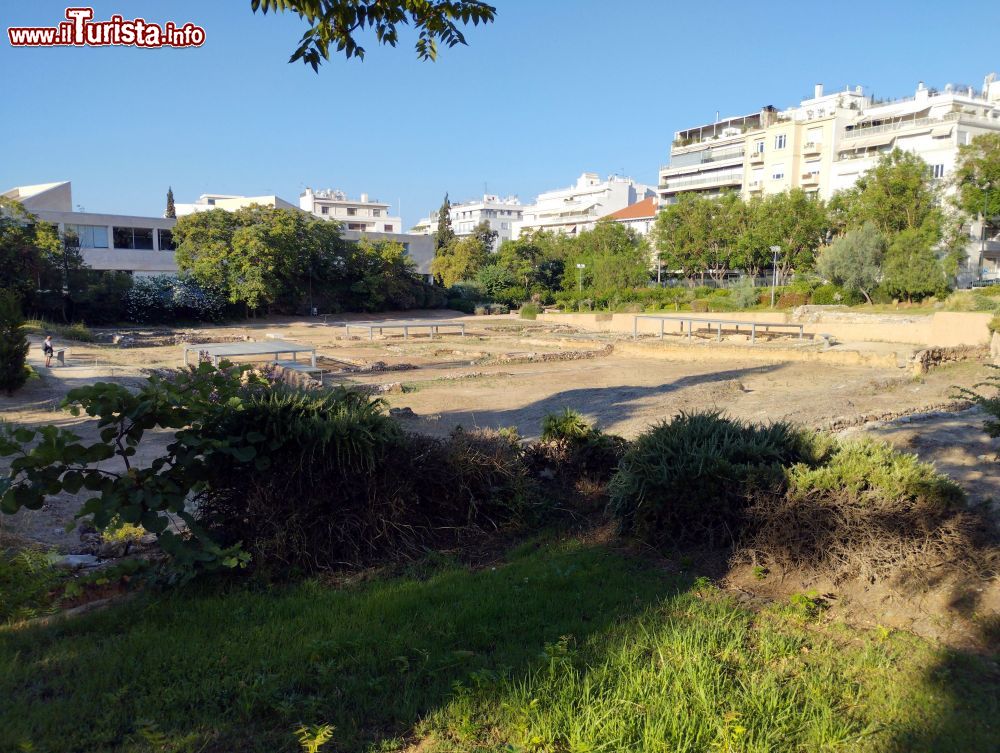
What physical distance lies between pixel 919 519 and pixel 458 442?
2.82m

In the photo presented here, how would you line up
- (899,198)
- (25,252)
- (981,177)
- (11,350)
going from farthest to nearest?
(981,177) → (899,198) → (25,252) → (11,350)

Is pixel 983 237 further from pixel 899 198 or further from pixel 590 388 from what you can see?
pixel 590 388

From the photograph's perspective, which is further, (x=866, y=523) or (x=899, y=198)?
(x=899, y=198)

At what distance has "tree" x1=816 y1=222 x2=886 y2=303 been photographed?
37750 millimetres

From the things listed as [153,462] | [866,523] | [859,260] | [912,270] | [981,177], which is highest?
[981,177]

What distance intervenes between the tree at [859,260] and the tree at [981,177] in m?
9.81

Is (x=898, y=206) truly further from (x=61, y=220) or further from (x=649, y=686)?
(x=61, y=220)

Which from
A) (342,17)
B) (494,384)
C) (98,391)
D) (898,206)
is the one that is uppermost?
(898,206)

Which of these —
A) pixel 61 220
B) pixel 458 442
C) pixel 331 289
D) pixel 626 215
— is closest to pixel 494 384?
pixel 458 442

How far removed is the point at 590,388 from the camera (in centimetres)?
1703

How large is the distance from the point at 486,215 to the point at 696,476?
125292 mm

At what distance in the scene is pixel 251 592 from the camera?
3.88 meters

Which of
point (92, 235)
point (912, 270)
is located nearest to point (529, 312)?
point (912, 270)

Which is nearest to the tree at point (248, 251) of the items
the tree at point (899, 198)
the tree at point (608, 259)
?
the tree at point (608, 259)
